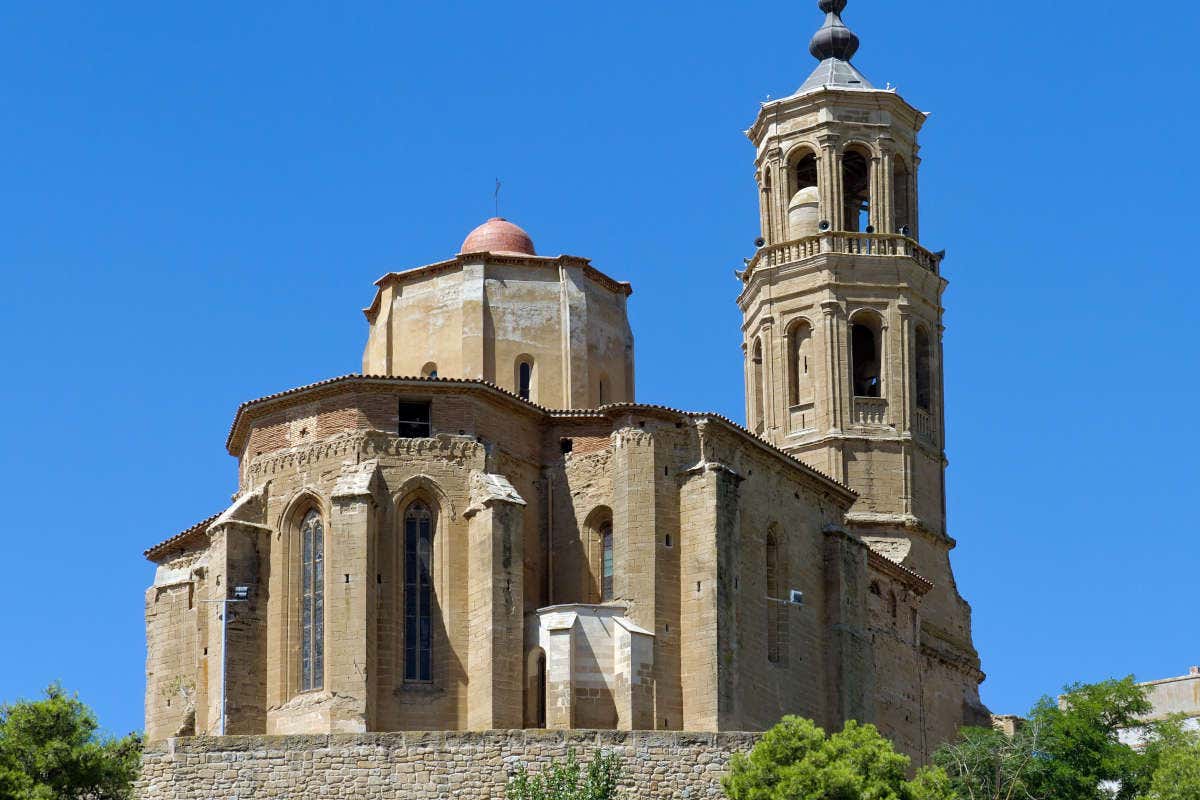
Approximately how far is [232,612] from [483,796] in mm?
7787

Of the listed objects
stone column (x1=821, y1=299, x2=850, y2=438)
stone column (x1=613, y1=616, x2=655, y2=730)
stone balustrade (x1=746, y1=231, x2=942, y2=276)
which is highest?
stone balustrade (x1=746, y1=231, x2=942, y2=276)

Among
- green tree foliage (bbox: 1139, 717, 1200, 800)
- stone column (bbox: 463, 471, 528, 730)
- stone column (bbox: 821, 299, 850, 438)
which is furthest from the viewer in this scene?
stone column (bbox: 821, 299, 850, 438)

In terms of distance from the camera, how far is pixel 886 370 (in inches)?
2697

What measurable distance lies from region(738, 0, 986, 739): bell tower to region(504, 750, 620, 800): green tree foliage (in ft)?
59.0

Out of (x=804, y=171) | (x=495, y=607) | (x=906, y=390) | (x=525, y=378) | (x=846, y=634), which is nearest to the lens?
(x=495, y=607)

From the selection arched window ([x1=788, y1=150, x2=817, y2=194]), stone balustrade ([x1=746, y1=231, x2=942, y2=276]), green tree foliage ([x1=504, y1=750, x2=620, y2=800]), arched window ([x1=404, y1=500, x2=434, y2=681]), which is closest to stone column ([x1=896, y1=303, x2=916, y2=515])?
stone balustrade ([x1=746, y1=231, x2=942, y2=276])

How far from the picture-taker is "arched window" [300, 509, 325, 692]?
54156mm

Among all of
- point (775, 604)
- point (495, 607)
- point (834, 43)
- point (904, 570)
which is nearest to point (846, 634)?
point (775, 604)

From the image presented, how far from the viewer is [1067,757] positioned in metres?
55.2

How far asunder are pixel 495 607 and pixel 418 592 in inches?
75.2

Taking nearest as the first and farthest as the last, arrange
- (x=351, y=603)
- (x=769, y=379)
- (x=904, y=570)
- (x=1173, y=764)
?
(x=1173, y=764), (x=351, y=603), (x=904, y=570), (x=769, y=379)

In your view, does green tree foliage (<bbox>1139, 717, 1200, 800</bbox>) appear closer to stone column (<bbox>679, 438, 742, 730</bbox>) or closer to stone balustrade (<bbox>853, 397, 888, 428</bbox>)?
stone column (<bbox>679, 438, 742, 730</bbox>)

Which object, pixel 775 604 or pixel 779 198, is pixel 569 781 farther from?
pixel 779 198

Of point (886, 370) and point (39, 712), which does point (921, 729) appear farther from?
point (39, 712)
